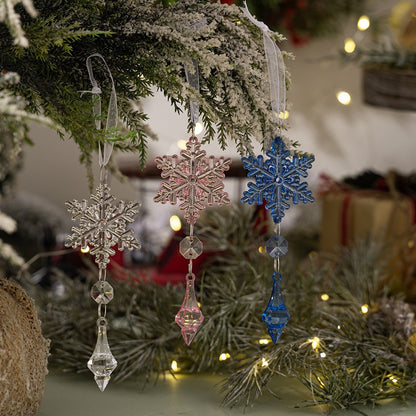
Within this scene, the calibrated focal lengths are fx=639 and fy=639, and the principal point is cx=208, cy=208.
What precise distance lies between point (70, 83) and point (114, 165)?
145 mm

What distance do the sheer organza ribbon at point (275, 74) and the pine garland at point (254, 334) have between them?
27cm

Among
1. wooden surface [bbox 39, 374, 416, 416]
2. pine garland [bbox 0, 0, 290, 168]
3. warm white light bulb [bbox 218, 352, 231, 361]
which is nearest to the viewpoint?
pine garland [bbox 0, 0, 290, 168]

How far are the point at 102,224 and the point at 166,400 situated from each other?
25 cm

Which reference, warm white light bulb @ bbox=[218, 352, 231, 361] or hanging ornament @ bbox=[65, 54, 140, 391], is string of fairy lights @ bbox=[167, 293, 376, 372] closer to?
warm white light bulb @ bbox=[218, 352, 231, 361]

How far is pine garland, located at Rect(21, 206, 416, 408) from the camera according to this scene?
77 cm

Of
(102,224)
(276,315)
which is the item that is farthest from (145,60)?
(276,315)

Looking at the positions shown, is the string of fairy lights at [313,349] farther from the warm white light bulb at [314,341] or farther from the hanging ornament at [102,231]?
the hanging ornament at [102,231]

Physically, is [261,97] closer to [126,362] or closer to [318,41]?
[126,362]

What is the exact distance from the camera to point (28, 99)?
0.63m

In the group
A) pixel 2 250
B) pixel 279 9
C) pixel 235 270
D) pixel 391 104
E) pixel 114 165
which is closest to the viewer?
pixel 2 250

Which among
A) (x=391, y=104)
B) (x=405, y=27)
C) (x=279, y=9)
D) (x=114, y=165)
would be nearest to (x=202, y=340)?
(x=114, y=165)

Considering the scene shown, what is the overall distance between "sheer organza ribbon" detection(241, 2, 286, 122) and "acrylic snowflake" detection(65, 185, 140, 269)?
175mm

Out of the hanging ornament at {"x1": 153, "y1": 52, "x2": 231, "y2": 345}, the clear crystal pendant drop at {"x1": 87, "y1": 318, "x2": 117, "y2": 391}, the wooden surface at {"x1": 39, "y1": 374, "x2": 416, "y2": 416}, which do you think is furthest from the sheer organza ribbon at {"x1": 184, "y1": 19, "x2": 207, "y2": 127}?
the wooden surface at {"x1": 39, "y1": 374, "x2": 416, "y2": 416}

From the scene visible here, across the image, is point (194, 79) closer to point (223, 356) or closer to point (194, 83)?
point (194, 83)
